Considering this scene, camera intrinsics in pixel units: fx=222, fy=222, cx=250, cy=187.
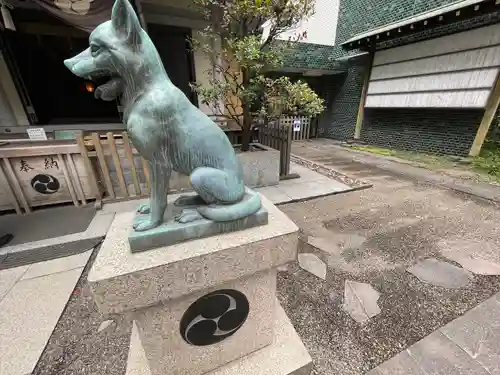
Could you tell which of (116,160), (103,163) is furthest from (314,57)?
(103,163)

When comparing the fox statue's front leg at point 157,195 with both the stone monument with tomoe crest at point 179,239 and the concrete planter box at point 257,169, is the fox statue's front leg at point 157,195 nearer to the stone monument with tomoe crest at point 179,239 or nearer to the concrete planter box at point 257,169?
the stone monument with tomoe crest at point 179,239

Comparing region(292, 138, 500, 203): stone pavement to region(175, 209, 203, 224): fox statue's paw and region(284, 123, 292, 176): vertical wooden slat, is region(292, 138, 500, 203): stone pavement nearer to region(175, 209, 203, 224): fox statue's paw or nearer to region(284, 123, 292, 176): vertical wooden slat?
region(284, 123, 292, 176): vertical wooden slat

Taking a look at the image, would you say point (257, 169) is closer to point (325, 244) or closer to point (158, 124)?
point (325, 244)

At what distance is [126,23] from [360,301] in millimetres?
2481

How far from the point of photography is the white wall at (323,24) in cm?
949

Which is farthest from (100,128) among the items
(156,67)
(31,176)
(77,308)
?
(156,67)

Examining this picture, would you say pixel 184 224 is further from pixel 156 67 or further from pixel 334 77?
pixel 334 77

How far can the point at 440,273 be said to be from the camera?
227 cm

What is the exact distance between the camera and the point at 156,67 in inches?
39.8

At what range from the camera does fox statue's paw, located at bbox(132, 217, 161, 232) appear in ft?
3.49

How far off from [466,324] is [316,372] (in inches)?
50.7

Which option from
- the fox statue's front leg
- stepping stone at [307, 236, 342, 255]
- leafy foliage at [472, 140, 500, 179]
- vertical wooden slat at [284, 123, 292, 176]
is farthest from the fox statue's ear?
leafy foliage at [472, 140, 500, 179]

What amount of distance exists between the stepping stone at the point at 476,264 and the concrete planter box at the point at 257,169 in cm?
281

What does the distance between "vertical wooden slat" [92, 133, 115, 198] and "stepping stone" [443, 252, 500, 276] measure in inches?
188
